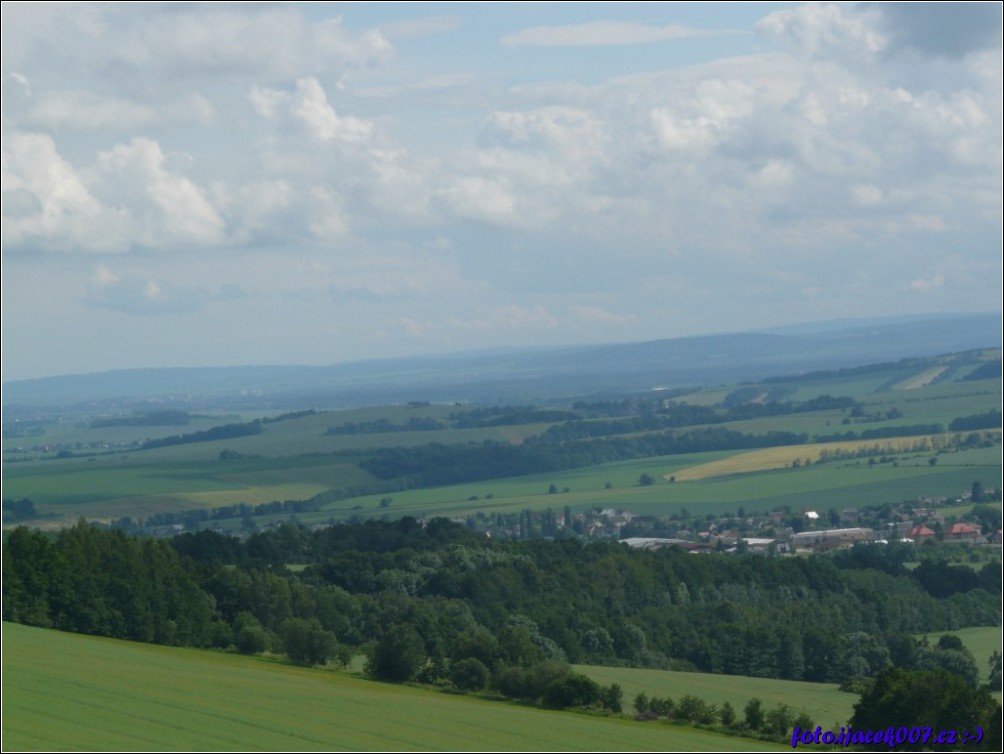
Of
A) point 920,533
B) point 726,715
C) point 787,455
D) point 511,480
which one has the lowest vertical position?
point 920,533

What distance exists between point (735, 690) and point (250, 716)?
16.8 meters

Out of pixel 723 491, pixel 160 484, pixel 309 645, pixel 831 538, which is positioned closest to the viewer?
pixel 309 645

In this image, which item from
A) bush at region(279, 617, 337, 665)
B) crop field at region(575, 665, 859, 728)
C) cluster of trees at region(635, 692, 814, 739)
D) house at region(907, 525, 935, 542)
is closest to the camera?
cluster of trees at region(635, 692, 814, 739)

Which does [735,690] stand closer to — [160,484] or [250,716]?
[250,716]

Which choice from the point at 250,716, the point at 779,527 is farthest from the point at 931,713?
the point at 779,527

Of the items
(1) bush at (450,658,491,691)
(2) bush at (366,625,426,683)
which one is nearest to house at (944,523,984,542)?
(2) bush at (366,625,426,683)

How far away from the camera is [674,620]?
2650 inches

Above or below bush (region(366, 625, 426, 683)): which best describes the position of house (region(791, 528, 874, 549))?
below

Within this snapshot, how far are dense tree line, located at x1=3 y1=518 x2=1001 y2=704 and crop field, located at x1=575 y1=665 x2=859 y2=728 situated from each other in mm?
2734

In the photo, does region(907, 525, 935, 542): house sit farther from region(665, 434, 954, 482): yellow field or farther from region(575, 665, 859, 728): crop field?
region(575, 665, 859, 728): crop field

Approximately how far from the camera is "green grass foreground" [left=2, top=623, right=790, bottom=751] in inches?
1323

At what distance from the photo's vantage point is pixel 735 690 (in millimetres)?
47625

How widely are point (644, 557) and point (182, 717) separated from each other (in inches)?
1803

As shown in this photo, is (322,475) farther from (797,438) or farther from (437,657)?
(437,657)
